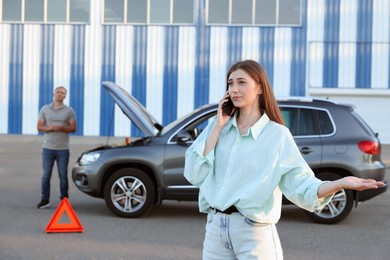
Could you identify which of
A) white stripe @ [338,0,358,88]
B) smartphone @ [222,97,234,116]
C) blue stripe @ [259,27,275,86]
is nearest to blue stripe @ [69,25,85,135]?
blue stripe @ [259,27,275,86]

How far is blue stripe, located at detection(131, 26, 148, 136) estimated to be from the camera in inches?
1161

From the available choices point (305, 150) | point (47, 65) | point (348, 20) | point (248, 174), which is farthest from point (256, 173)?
point (47, 65)

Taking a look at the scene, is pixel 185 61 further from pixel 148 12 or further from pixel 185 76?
pixel 148 12

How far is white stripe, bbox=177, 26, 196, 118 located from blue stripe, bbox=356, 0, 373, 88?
6779 millimetres

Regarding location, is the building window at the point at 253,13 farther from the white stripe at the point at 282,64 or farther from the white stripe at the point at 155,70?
the white stripe at the point at 155,70

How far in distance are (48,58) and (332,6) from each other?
39.3ft

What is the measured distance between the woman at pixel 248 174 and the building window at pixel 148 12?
26.1 metres

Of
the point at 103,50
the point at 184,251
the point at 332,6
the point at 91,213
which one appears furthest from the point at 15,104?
the point at 184,251

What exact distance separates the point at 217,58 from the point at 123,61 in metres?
3.92

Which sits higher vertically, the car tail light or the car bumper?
the car tail light

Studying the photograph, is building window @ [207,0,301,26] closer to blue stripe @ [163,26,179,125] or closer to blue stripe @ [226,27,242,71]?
blue stripe @ [226,27,242,71]

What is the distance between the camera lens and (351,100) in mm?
29453

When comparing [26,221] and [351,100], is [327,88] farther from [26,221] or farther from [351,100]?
[26,221]

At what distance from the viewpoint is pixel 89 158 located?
10.3 meters
